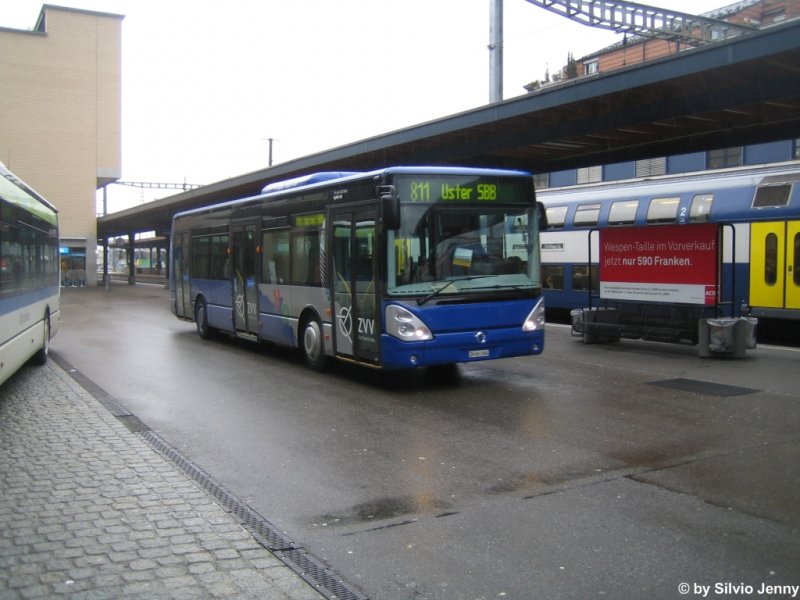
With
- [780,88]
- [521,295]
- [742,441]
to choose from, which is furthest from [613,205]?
Answer: [742,441]

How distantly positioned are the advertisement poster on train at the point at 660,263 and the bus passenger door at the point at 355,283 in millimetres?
Result: 7198

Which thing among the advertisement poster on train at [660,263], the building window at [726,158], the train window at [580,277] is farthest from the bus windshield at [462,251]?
the building window at [726,158]

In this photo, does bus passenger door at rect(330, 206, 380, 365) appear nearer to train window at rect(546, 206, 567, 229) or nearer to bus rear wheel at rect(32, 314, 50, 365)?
bus rear wheel at rect(32, 314, 50, 365)

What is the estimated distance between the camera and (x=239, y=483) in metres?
6.12

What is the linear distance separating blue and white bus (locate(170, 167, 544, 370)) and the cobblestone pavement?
3645 mm

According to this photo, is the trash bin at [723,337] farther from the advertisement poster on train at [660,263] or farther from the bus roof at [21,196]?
the bus roof at [21,196]

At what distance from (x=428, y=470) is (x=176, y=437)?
286 cm

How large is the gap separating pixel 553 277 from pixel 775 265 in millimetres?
6833

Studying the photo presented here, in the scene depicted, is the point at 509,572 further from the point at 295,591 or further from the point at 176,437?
the point at 176,437

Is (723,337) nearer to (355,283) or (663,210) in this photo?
(663,210)

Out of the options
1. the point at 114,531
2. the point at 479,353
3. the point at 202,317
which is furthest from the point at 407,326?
the point at 202,317

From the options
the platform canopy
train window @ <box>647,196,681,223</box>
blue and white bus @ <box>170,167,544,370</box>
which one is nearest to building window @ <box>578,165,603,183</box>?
the platform canopy

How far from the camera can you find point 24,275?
33.3ft

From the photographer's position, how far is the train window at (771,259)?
16031mm
